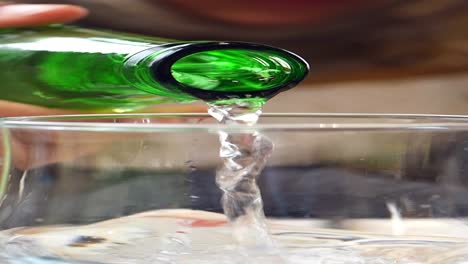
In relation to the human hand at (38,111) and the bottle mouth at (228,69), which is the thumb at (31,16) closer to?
the human hand at (38,111)

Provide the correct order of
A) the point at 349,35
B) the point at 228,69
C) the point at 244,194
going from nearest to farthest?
the point at 244,194
the point at 228,69
the point at 349,35

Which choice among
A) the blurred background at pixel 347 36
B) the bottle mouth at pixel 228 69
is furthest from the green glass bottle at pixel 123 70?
the blurred background at pixel 347 36

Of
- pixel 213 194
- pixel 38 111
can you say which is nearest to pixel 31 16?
pixel 38 111

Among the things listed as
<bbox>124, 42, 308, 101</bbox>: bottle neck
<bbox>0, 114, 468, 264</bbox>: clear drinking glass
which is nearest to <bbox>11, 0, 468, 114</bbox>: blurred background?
<bbox>124, 42, 308, 101</bbox>: bottle neck

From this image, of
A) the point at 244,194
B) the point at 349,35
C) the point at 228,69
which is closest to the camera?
the point at 244,194

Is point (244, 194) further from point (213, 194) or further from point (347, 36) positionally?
point (347, 36)

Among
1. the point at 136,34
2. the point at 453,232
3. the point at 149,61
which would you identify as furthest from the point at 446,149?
the point at 136,34
